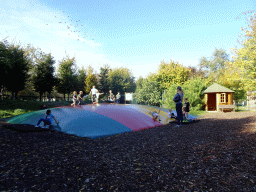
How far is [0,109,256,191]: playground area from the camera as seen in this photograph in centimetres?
291

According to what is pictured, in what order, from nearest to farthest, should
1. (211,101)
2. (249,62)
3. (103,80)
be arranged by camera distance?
(249,62)
(211,101)
(103,80)

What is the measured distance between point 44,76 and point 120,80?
787 inches

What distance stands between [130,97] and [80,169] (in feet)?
62.0

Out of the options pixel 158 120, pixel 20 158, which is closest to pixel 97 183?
pixel 20 158

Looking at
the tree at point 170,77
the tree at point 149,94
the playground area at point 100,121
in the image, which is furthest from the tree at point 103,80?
the playground area at point 100,121

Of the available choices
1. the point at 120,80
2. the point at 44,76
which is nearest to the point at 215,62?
the point at 120,80

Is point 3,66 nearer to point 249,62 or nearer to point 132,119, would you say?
point 132,119

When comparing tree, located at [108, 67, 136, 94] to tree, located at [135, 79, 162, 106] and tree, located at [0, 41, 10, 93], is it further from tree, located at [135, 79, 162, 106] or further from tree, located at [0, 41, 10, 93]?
tree, located at [0, 41, 10, 93]

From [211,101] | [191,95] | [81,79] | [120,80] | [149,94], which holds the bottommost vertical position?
[211,101]

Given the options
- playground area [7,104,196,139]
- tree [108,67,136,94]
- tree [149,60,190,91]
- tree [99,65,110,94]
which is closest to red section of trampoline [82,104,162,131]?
playground area [7,104,196,139]

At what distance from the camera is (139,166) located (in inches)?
145

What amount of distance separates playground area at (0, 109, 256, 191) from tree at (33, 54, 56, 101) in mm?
18769

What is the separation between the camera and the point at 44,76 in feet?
75.8

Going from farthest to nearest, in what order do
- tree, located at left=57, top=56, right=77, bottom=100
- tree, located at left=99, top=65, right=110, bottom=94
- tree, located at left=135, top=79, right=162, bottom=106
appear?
tree, located at left=99, top=65, right=110, bottom=94, tree, located at left=57, top=56, right=77, bottom=100, tree, located at left=135, top=79, right=162, bottom=106
